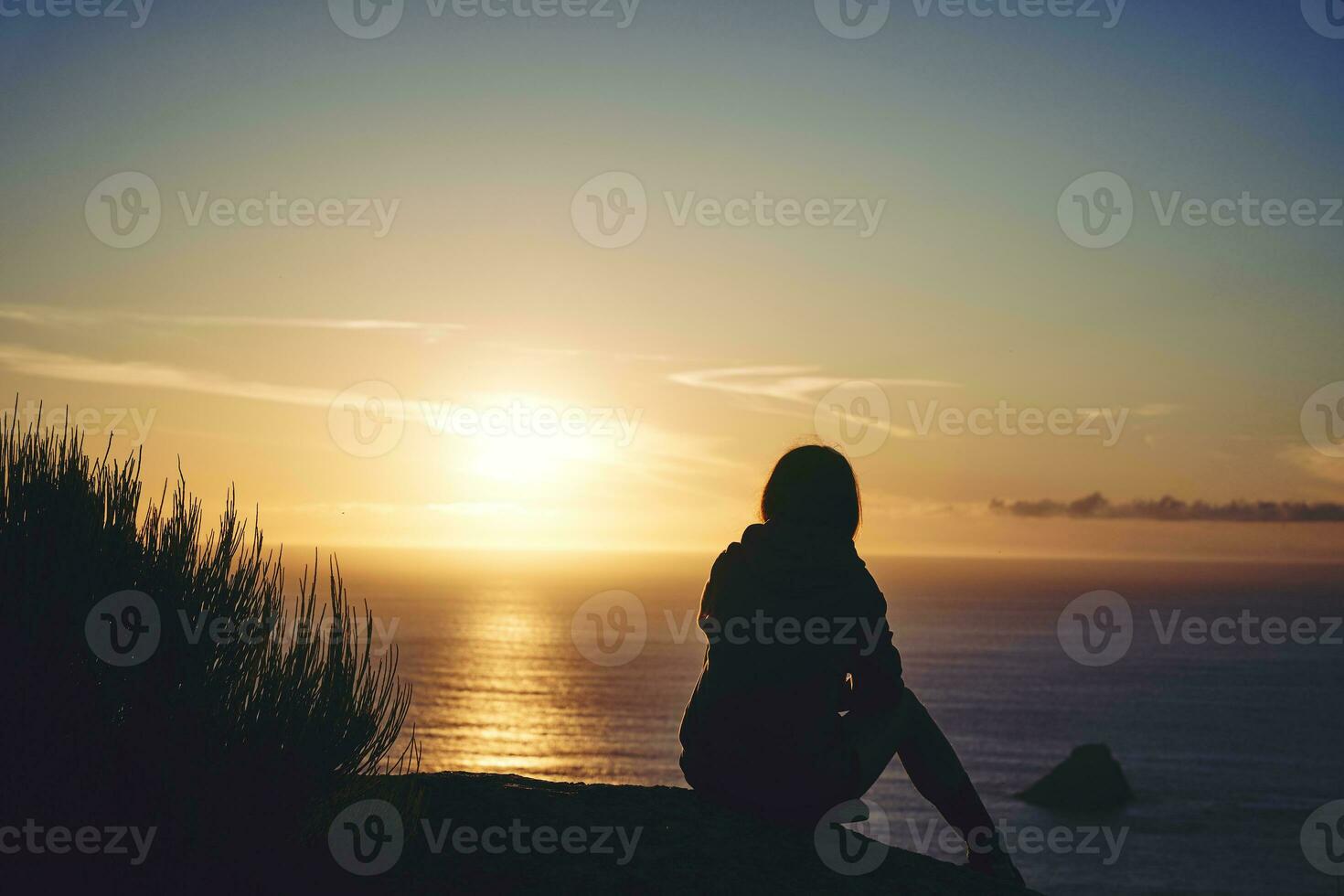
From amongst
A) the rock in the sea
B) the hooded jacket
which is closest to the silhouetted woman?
the hooded jacket

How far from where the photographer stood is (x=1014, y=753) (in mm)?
101875

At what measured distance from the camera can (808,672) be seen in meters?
4.87

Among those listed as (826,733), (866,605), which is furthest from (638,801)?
(866,605)

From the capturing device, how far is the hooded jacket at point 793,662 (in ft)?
16.0

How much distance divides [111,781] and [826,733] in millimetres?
3331

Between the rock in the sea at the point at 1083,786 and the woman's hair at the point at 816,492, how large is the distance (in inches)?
3455

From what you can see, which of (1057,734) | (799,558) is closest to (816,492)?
(799,558)

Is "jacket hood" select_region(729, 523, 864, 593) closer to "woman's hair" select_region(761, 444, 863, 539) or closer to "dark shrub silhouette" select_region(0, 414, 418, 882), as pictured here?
"woman's hair" select_region(761, 444, 863, 539)

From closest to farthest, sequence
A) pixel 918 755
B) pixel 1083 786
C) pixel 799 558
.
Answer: pixel 799 558, pixel 918 755, pixel 1083 786

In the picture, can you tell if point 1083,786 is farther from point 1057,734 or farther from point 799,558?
point 799,558

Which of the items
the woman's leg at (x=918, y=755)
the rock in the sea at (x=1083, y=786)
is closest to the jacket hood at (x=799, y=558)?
the woman's leg at (x=918, y=755)

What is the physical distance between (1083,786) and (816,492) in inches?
3492

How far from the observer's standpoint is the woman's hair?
498 centimetres

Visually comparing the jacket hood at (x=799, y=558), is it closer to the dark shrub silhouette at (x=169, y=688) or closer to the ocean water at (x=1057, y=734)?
the dark shrub silhouette at (x=169, y=688)
